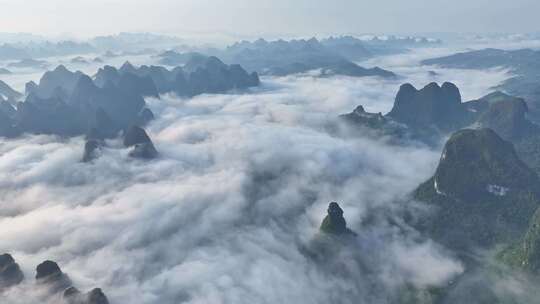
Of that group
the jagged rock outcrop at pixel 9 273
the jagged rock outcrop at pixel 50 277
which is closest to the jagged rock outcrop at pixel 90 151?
the jagged rock outcrop at pixel 9 273

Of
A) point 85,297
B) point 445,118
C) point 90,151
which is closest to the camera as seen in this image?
point 85,297

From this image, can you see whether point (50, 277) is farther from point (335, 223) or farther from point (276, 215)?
point (335, 223)

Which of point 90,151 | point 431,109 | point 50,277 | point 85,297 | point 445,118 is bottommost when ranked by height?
point 50,277

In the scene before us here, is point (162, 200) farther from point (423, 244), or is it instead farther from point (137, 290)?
point (423, 244)

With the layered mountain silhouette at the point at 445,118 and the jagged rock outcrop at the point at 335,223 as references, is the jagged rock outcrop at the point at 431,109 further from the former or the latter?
the jagged rock outcrop at the point at 335,223

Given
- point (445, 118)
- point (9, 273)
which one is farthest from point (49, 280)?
point (445, 118)
